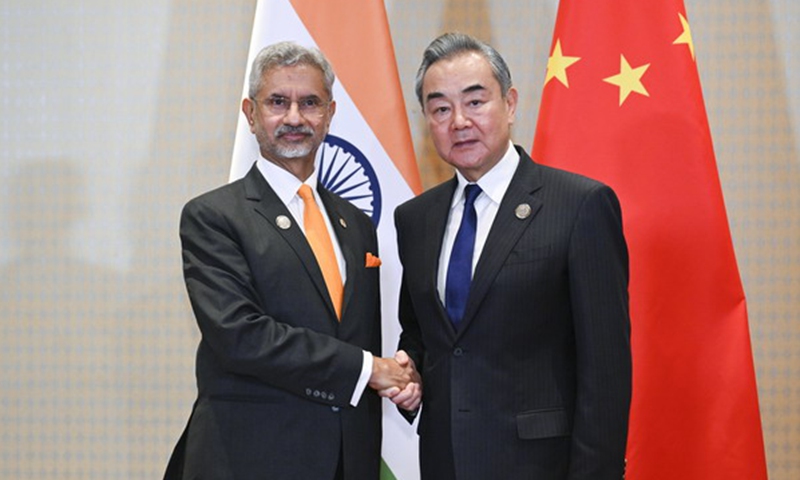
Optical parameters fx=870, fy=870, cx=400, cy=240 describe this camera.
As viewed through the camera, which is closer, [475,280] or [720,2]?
[475,280]

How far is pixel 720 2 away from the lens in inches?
129

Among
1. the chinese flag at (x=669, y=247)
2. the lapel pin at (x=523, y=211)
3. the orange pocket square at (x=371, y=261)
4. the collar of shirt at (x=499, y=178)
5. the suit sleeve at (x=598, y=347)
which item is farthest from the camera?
the chinese flag at (x=669, y=247)

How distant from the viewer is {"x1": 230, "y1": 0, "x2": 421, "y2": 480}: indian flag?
283 centimetres

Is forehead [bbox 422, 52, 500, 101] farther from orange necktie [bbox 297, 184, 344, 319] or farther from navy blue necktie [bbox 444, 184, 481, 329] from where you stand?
orange necktie [bbox 297, 184, 344, 319]

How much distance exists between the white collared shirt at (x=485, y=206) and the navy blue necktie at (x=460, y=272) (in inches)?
0.7

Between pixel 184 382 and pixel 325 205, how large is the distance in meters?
1.42

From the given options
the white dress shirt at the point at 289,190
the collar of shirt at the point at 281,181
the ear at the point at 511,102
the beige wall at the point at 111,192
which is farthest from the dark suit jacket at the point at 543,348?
the beige wall at the point at 111,192

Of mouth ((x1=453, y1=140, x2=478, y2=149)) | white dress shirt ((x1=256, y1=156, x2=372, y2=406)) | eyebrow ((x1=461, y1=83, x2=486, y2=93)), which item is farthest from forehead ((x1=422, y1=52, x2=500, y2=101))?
white dress shirt ((x1=256, y1=156, x2=372, y2=406))

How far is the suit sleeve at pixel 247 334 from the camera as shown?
2.01 m

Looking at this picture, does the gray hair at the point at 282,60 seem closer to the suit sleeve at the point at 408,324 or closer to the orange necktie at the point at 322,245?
the orange necktie at the point at 322,245

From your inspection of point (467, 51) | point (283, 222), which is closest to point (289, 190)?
point (283, 222)

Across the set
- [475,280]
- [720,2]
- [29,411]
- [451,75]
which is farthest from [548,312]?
[29,411]

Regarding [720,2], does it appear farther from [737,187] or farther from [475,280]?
[475,280]

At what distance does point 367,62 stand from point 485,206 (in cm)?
100
